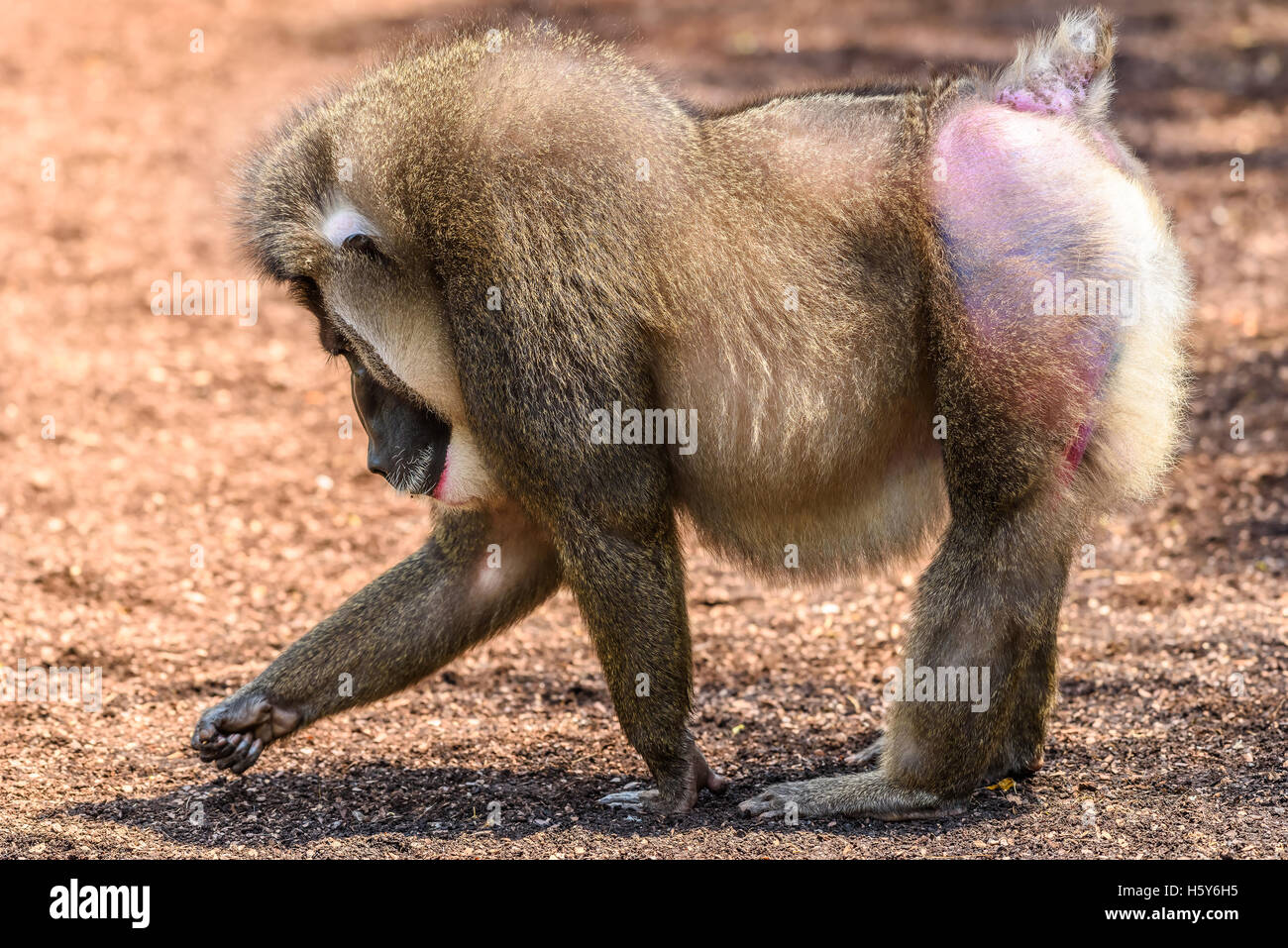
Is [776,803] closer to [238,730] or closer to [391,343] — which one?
[238,730]

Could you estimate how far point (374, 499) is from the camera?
7.69m

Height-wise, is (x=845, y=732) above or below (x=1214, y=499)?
below

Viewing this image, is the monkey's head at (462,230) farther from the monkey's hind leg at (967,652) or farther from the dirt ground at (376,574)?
the monkey's hind leg at (967,652)

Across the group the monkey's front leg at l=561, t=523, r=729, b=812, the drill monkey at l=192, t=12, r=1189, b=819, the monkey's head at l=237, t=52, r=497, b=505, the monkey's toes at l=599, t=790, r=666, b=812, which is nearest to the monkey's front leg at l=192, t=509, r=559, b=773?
the drill monkey at l=192, t=12, r=1189, b=819

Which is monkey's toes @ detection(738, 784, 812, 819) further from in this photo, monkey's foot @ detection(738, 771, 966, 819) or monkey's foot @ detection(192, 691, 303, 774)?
monkey's foot @ detection(192, 691, 303, 774)

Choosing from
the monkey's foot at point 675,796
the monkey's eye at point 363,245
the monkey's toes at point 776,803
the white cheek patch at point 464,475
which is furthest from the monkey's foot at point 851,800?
the monkey's eye at point 363,245

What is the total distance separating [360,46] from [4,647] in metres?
10.7

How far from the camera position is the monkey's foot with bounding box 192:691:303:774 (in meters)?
4.77

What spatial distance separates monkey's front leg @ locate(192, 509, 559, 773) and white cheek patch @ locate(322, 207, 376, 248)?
3.53ft

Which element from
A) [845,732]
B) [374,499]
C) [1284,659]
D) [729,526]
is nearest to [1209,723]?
[1284,659]

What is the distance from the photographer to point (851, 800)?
4715 mm

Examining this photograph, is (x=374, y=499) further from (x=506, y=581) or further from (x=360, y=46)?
(x=360, y=46)

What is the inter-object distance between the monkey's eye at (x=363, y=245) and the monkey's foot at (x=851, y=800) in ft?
7.17

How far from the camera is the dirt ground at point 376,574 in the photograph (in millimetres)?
4668
